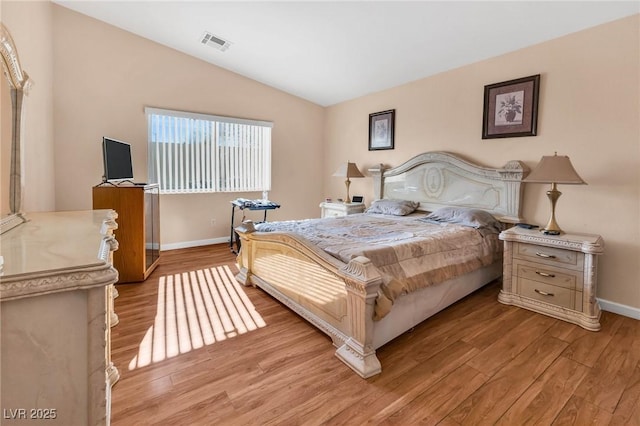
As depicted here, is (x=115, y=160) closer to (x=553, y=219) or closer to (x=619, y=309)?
(x=553, y=219)

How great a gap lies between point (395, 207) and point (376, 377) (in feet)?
8.63

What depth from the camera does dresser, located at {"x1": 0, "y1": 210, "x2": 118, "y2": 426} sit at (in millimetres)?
859

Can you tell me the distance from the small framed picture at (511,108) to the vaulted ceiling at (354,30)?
1.28ft

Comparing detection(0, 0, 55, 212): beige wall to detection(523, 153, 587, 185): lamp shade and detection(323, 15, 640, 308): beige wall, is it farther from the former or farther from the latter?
Answer: detection(323, 15, 640, 308): beige wall

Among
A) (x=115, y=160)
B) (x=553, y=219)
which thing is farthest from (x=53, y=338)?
(x=553, y=219)

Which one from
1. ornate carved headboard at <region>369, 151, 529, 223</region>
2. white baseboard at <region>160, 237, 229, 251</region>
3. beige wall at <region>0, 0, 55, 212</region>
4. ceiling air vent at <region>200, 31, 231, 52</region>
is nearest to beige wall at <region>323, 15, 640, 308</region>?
ornate carved headboard at <region>369, 151, 529, 223</region>

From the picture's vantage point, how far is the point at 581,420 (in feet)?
4.94

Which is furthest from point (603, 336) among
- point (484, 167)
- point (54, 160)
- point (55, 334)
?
point (54, 160)

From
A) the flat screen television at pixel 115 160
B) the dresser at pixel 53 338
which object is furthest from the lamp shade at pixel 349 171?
the dresser at pixel 53 338

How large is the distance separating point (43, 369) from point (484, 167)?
389 cm

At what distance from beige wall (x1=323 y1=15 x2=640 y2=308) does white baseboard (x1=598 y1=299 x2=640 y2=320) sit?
35mm

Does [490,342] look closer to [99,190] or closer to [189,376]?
[189,376]

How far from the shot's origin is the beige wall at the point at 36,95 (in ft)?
8.05

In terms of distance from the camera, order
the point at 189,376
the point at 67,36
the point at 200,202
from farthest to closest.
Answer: the point at 200,202 → the point at 67,36 → the point at 189,376
